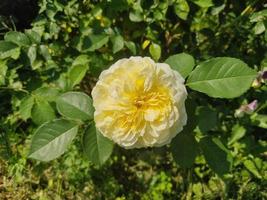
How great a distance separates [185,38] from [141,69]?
3.18 ft


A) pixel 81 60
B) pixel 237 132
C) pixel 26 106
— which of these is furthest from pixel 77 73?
pixel 237 132

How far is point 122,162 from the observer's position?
2.21 metres

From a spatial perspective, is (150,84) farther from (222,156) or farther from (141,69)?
(222,156)

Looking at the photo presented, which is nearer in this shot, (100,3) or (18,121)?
→ (100,3)

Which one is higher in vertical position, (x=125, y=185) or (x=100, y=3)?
(x=100, y=3)

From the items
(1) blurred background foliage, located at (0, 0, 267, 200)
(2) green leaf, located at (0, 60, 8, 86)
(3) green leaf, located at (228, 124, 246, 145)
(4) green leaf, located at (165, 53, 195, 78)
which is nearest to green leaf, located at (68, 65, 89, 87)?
(1) blurred background foliage, located at (0, 0, 267, 200)

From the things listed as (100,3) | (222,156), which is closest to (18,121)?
(100,3)

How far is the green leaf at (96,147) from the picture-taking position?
132 centimetres

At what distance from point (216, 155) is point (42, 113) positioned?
0.60 m

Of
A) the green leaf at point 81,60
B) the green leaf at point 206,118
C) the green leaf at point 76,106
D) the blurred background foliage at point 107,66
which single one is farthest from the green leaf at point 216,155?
the green leaf at point 81,60

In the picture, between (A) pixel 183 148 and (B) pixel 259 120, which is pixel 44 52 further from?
(B) pixel 259 120

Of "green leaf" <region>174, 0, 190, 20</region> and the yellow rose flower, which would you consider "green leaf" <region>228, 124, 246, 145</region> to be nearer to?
"green leaf" <region>174, 0, 190, 20</region>

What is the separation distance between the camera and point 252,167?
1.88 meters

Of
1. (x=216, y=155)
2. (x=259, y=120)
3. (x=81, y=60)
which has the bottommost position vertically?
(x=259, y=120)
